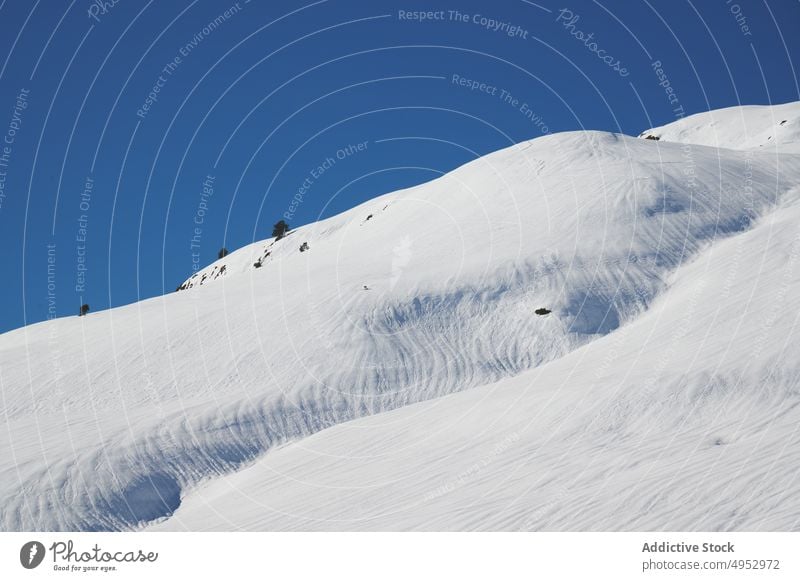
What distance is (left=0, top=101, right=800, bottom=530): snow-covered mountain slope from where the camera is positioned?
2798cm

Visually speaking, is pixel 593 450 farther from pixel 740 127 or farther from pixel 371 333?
pixel 740 127

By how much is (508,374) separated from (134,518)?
1484cm

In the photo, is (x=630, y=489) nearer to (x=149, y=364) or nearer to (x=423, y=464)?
(x=423, y=464)

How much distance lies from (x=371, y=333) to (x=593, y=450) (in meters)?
14.4

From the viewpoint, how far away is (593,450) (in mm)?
23688

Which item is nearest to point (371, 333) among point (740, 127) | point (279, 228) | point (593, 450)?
point (593, 450)
